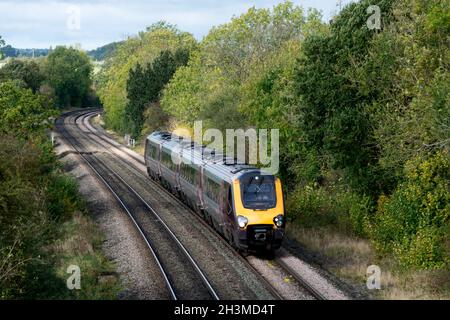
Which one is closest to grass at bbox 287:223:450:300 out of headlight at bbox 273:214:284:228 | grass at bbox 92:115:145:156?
headlight at bbox 273:214:284:228

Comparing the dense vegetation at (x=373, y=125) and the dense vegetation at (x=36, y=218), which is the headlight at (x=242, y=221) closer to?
the dense vegetation at (x=36, y=218)

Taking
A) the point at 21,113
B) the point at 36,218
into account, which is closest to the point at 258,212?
the point at 36,218

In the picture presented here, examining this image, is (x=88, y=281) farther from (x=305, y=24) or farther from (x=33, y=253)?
(x=305, y=24)

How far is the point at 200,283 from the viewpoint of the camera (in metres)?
17.7

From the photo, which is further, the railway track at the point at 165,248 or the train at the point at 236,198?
the train at the point at 236,198

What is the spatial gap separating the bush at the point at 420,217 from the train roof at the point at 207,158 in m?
4.92

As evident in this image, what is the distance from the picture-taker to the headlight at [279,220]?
1975cm

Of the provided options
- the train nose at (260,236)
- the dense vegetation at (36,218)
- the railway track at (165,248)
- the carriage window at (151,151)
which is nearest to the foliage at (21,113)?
the dense vegetation at (36,218)

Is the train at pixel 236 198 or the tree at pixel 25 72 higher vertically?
the tree at pixel 25 72

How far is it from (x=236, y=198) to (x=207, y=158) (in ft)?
19.7

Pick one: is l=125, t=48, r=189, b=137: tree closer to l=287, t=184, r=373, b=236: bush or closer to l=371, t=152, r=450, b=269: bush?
l=287, t=184, r=373, b=236: bush
